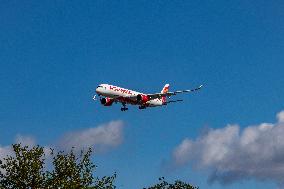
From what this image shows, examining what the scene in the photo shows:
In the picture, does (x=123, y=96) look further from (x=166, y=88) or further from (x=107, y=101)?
(x=166, y=88)

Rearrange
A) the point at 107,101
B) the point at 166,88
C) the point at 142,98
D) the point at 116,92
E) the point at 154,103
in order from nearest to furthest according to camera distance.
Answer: the point at 116,92, the point at 107,101, the point at 142,98, the point at 154,103, the point at 166,88

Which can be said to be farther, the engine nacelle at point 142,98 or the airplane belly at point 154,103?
the airplane belly at point 154,103

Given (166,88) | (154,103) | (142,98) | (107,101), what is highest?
(166,88)

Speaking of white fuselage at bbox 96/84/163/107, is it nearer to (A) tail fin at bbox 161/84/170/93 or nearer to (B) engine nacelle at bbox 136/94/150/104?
(B) engine nacelle at bbox 136/94/150/104

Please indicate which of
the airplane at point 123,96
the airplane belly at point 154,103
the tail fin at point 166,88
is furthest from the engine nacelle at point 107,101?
the tail fin at point 166,88

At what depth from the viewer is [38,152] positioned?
63156 millimetres

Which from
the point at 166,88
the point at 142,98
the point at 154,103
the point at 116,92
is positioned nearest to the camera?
the point at 116,92

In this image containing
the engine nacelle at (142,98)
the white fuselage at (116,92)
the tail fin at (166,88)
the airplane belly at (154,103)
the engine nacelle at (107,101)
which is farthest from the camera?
the tail fin at (166,88)

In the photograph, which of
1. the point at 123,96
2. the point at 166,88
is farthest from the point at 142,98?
the point at 166,88

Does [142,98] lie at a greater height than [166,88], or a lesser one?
lesser

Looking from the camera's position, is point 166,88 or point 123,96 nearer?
point 123,96

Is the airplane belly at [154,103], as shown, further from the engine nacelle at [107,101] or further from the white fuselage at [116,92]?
the engine nacelle at [107,101]

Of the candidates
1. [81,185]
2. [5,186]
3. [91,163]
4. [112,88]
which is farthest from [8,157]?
[112,88]

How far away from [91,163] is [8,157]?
47.5ft
